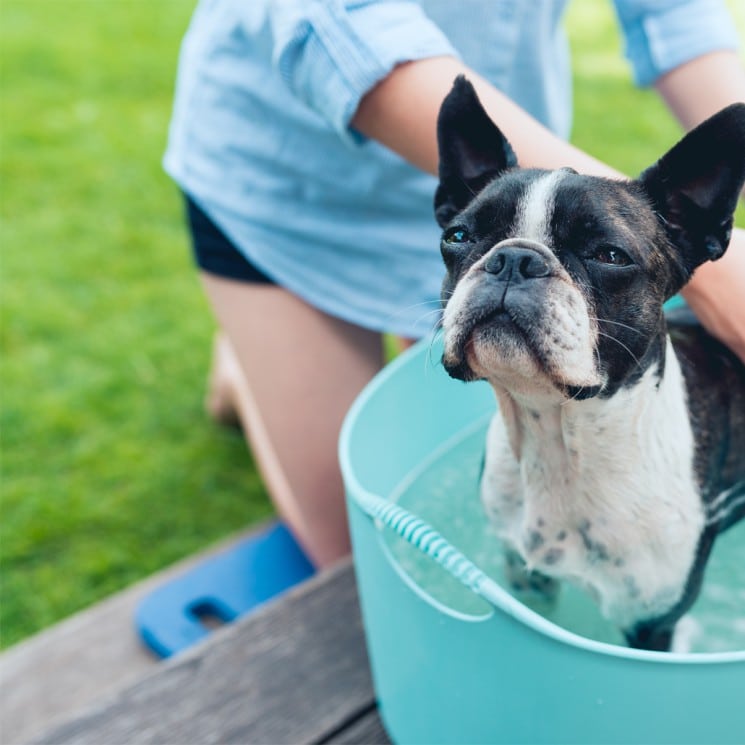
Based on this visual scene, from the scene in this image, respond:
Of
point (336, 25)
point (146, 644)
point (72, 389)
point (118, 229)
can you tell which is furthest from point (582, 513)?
point (118, 229)

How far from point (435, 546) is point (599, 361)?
33 centimetres

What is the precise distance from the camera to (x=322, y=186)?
6.93ft

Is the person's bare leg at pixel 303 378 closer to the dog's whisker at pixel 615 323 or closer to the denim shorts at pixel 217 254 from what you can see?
the denim shorts at pixel 217 254

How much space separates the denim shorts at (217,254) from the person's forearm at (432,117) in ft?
2.16

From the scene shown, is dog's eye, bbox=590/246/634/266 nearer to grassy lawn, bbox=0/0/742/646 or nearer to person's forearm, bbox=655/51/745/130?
person's forearm, bbox=655/51/745/130

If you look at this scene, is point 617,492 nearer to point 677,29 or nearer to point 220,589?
point 677,29

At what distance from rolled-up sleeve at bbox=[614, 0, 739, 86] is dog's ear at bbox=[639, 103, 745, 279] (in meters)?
0.75

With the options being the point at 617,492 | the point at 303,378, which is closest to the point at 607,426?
the point at 617,492

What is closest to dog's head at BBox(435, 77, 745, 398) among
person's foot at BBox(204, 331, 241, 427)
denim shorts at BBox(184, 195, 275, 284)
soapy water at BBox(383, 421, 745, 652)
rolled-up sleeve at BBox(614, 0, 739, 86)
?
soapy water at BBox(383, 421, 745, 652)

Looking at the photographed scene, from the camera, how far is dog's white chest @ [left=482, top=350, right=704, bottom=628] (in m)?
1.42

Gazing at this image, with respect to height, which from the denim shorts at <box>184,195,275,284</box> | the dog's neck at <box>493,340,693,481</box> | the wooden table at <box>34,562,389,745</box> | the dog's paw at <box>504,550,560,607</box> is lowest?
the wooden table at <box>34,562,389,745</box>

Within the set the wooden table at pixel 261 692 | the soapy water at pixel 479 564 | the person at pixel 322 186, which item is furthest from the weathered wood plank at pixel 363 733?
the person at pixel 322 186

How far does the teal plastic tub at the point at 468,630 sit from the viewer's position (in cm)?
119

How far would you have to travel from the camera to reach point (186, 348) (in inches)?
138
